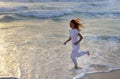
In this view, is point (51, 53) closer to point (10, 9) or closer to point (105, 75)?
point (105, 75)

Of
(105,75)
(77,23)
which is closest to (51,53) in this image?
(77,23)

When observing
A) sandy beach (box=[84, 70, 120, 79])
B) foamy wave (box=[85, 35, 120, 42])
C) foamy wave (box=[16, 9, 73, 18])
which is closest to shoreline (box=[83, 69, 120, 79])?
sandy beach (box=[84, 70, 120, 79])

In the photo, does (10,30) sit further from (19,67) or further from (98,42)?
(19,67)

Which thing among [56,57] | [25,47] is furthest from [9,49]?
[56,57]

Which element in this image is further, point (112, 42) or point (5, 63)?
point (112, 42)

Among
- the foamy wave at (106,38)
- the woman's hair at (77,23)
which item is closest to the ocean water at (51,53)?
the foamy wave at (106,38)

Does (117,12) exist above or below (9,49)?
below

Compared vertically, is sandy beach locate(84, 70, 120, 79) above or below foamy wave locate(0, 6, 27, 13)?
above

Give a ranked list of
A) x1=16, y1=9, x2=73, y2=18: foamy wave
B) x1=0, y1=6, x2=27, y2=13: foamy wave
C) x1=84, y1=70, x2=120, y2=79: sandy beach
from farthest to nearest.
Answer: x1=0, y1=6, x2=27, y2=13: foamy wave → x1=16, y1=9, x2=73, y2=18: foamy wave → x1=84, y1=70, x2=120, y2=79: sandy beach

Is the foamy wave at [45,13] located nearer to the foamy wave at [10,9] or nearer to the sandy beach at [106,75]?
the foamy wave at [10,9]

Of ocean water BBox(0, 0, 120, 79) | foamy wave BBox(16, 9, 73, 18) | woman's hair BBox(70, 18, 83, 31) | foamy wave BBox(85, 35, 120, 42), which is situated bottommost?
foamy wave BBox(16, 9, 73, 18)

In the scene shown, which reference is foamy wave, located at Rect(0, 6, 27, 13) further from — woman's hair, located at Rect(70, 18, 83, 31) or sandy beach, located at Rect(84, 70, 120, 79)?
sandy beach, located at Rect(84, 70, 120, 79)

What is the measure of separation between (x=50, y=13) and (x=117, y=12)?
5572 mm

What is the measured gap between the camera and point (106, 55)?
10.5 m
